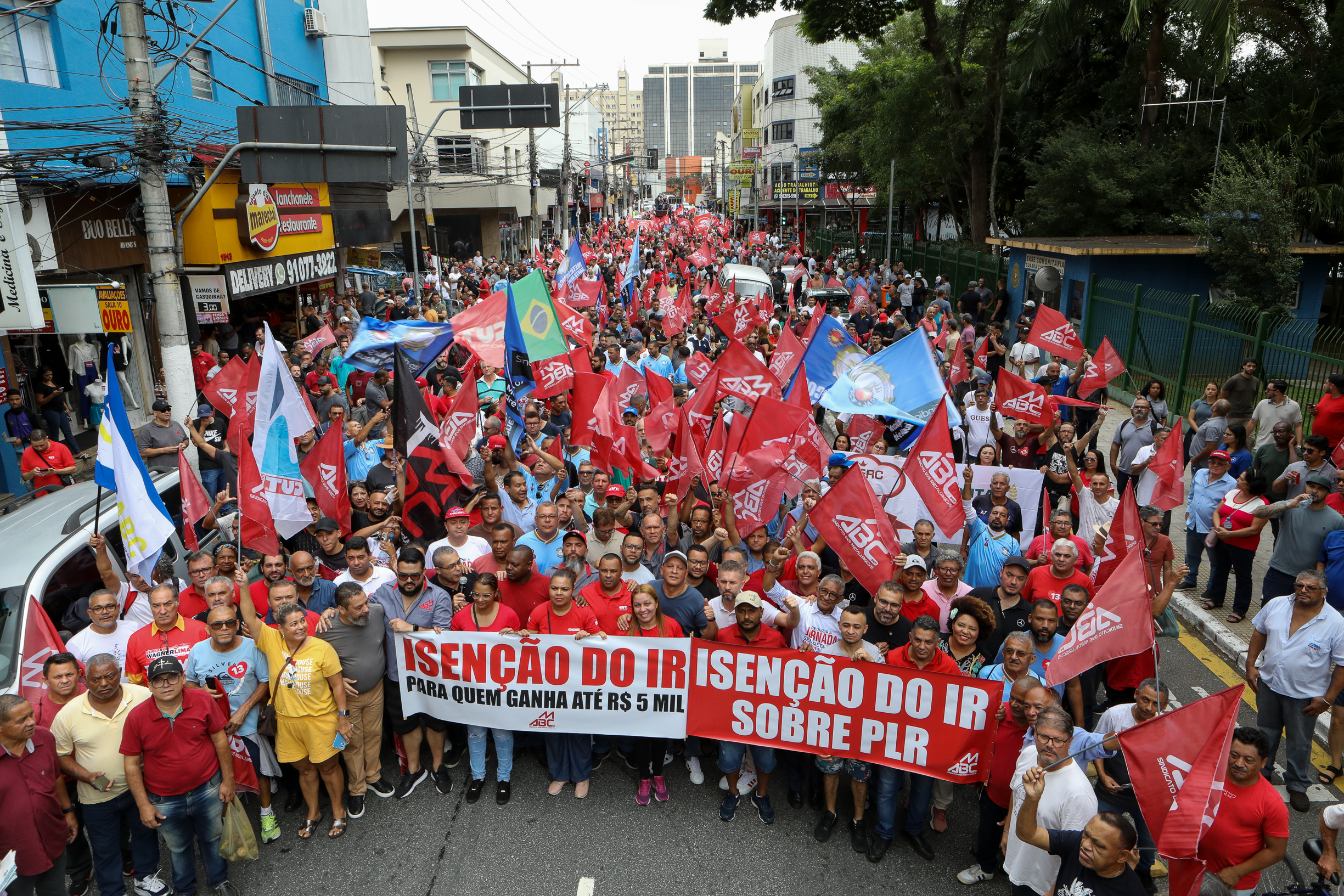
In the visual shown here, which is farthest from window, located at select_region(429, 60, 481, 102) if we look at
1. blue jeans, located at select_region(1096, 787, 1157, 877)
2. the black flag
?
blue jeans, located at select_region(1096, 787, 1157, 877)

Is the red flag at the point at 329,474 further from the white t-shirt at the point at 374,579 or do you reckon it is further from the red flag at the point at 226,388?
the red flag at the point at 226,388

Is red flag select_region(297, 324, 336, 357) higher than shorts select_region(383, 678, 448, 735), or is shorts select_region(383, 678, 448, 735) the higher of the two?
red flag select_region(297, 324, 336, 357)

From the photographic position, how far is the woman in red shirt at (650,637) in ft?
19.3

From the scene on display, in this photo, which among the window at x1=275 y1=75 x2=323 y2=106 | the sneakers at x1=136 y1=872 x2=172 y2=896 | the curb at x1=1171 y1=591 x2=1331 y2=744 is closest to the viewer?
the sneakers at x1=136 y1=872 x2=172 y2=896

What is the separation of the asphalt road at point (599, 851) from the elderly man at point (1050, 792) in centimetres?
72

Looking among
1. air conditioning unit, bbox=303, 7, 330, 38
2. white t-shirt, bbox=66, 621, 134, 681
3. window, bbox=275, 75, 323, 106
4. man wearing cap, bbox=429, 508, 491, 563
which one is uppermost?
air conditioning unit, bbox=303, 7, 330, 38

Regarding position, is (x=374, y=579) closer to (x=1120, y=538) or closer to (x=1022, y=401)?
(x=1120, y=538)

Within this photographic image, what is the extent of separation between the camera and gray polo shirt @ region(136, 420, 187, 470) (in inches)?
383

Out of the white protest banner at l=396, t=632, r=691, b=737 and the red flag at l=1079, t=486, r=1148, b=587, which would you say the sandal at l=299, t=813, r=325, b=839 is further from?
the red flag at l=1079, t=486, r=1148, b=587

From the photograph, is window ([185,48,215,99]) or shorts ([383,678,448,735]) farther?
window ([185,48,215,99])

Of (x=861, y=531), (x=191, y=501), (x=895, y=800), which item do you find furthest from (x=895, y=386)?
A: (x=191, y=501)

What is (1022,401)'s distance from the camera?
10062mm

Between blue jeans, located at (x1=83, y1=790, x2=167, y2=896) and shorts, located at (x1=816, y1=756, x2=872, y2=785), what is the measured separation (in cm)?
392

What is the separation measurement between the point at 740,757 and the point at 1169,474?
479 centimetres
